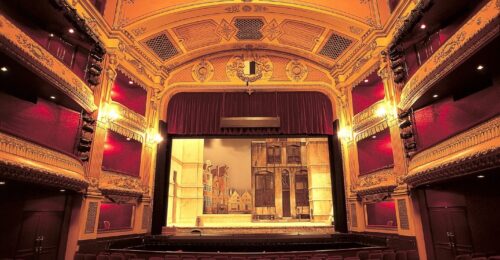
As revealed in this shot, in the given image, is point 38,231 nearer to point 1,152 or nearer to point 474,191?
point 1,152

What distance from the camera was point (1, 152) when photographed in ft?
16.6

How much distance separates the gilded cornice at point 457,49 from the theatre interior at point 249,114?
0.11 ft

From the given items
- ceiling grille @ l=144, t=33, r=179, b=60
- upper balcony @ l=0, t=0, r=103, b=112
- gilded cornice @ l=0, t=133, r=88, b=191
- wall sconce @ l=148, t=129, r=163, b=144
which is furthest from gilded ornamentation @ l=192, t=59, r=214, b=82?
gilded cornice @ l=0, t=133, r=88, b=191

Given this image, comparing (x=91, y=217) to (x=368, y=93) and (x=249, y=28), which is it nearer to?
(x=249, y=28)

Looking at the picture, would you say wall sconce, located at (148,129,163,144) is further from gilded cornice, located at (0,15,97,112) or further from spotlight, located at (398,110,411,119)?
spotlight, located at (398,110,411,119)

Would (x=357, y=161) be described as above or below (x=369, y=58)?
below

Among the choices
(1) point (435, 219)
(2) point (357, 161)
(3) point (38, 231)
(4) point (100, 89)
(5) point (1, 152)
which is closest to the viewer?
(5) point (1, 152)

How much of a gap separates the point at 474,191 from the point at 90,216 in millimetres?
9705

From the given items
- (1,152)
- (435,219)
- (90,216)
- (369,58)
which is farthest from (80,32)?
(435,219)

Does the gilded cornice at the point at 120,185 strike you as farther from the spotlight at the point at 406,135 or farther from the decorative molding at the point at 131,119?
the spotlight at the point at 406,135

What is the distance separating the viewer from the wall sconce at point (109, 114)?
8.27 metres

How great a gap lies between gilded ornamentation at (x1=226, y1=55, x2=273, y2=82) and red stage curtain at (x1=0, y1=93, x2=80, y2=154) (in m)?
6.12

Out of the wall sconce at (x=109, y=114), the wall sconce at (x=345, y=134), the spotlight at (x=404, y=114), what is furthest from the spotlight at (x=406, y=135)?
the wall sconce at (x=109, y=114)

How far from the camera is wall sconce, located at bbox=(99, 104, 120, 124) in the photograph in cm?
827
